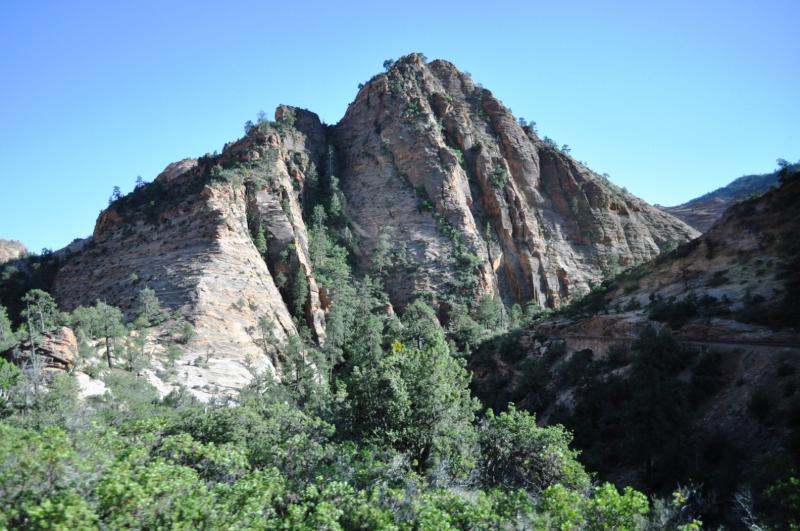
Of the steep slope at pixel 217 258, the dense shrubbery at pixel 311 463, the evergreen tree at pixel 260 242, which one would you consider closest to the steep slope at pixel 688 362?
the dense shrubbery at pixel 311 463

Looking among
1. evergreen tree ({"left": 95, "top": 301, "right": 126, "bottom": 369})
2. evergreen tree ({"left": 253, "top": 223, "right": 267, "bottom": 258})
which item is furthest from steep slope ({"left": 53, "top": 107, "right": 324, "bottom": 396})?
evergreen tree ({"left": 95, "top": 301, "right": 126, "bottom": 369})

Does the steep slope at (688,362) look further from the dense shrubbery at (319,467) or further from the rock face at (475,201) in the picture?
the rock face at (475,201)

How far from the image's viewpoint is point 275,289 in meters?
52.5

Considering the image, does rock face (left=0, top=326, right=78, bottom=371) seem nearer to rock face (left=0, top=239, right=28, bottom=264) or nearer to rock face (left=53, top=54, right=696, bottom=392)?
rock face (left=53, top=54, right=696, bottom=392)

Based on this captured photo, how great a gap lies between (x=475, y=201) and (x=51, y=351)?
59769 mm

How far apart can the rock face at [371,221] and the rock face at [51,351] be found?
11.1 m

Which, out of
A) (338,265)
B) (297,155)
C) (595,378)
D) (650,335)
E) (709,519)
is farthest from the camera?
(297,155)

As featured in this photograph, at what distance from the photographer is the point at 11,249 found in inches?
3974

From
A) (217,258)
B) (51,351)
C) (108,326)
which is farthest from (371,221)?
(51,351)

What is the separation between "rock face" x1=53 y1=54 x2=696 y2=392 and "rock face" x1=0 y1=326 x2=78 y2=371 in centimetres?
1112

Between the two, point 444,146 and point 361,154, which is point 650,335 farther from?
point 361,154

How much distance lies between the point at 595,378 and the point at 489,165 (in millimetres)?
52919

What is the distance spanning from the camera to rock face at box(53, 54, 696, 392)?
47219mm

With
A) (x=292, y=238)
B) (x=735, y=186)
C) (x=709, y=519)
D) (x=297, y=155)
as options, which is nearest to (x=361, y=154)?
(x=297, y=155)
